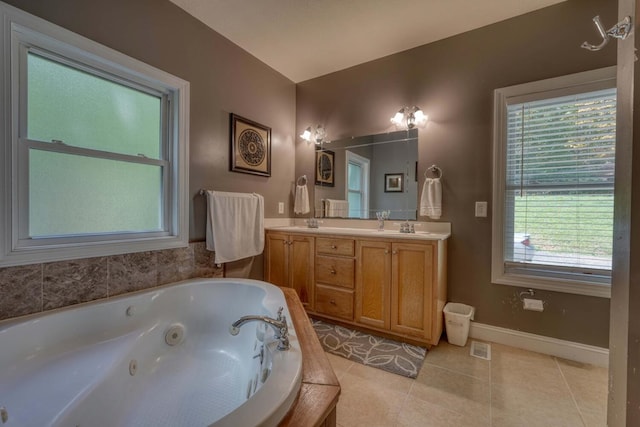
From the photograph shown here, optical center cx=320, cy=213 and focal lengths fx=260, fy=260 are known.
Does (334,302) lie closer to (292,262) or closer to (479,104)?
(292,262)

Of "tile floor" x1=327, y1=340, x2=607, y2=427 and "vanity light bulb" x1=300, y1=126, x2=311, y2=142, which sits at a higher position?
"vanity light bulb" x1=300, y1=126, x2=311, y2=142

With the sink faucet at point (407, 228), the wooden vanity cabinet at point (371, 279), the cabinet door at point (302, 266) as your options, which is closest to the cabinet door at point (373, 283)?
the wooden vanity cabinet at point (371, 279)

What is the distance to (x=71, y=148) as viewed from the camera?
152cm

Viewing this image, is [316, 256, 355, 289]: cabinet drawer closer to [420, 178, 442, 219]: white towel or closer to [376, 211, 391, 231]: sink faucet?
[376, 211, 391, 231]: sink faucet

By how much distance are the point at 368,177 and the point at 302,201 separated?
79cm

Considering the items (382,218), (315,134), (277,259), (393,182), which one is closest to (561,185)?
(393,182)

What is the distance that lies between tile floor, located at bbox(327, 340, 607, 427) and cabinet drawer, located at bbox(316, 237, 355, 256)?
80 centimetres

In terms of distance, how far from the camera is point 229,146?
2371 mm

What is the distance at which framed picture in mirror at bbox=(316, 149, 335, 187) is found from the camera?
291 centimetres

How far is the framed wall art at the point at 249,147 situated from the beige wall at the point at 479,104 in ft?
3.63

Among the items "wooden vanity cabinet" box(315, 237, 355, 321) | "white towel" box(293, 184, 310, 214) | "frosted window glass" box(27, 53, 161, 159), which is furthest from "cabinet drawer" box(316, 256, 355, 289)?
"frosted window glass" box(27, 53, 161, 159)

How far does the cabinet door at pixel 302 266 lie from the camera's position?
2408mm

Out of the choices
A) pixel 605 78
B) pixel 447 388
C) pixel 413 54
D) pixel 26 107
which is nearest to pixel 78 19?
pixel 26 107

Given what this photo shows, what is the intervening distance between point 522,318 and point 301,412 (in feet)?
6.72
